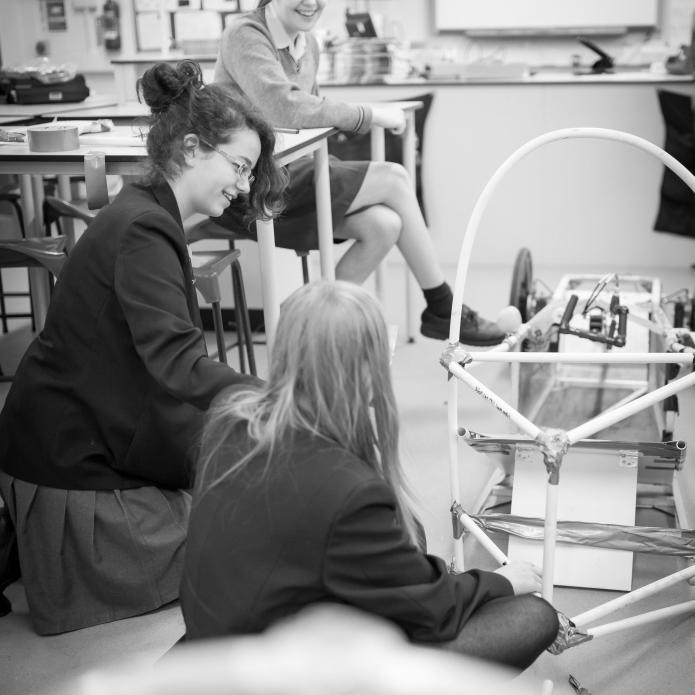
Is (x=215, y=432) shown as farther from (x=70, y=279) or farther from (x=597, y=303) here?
(x=597, y=303)

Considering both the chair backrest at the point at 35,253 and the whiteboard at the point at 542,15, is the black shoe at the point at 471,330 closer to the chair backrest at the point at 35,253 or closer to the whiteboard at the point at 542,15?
the chair backrest at the point at 35,253

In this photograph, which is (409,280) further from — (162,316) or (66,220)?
(162,316)

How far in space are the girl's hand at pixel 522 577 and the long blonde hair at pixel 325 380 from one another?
42cm

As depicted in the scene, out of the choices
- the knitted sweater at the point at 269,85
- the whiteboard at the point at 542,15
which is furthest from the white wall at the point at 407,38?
the knitted sweater at the point at 269,85

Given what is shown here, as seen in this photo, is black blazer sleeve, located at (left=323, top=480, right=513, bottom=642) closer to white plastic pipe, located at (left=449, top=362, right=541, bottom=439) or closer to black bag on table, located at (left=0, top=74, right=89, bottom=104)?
white plastic pipe, located at (left=449, top=362, right=541, bottom=439)

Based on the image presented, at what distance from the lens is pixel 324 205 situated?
113 inches

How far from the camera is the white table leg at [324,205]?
281 cm

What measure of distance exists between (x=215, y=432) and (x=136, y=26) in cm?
649

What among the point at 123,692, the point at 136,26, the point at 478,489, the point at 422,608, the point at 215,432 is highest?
the point at 136,26

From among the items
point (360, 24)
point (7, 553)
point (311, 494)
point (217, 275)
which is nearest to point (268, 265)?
point (217, 275)

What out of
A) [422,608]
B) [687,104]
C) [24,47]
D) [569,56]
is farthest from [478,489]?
[24,47]

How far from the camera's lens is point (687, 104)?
462 centimetres

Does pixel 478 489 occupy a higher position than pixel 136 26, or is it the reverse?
pixel 136 26

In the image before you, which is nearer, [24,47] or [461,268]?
[461,268]
